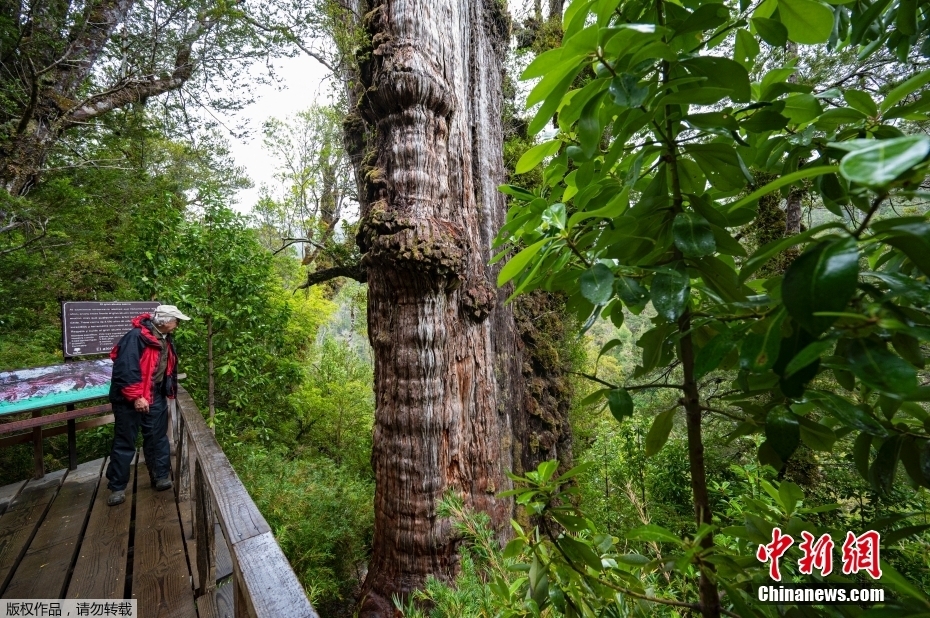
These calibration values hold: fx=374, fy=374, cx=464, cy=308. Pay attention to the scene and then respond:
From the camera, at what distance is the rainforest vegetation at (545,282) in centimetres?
51

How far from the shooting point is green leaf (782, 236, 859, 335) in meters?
0.32

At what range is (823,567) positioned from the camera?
1.90ft

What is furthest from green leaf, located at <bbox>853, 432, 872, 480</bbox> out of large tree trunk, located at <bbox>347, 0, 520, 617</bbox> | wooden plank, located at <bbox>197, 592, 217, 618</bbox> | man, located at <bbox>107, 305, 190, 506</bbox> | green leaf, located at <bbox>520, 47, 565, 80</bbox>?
man, located at <bbox>107, 305, 190, 506</bbox>

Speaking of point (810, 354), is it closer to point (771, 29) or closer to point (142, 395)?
point (771, 29)

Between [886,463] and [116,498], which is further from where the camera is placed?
[116,498]

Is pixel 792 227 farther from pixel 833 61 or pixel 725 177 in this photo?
pixel 725 177

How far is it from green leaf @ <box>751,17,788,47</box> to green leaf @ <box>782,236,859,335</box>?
0.43m

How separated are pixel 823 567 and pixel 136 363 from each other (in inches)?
163

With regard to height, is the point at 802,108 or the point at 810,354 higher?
the point at 802,108

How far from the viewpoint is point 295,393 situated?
670cm

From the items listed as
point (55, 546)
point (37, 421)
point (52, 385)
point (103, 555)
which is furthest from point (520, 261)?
point (37, 421)

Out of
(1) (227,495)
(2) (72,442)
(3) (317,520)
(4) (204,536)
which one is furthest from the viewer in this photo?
(2) (72,442)

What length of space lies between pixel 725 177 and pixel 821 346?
1.27 ft

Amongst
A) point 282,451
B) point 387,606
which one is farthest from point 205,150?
point 387,606
